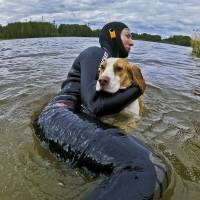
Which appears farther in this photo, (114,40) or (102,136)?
(114,40)

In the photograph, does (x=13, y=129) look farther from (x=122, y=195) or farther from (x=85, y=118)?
(x=122, y=195)

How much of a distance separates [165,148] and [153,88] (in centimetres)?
463

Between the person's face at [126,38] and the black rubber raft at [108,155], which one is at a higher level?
the person's face at [126,38]

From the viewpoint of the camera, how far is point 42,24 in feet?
215

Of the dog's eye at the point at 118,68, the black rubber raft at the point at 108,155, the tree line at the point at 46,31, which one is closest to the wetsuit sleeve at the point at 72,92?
the black rubber raft at the point at 108,155

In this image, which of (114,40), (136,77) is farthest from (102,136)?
(114,40)

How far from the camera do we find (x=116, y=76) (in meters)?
5.28

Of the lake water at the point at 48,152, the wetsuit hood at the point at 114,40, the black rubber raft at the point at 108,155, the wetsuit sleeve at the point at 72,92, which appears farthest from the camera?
the wetsuit hood at the point at 114,40

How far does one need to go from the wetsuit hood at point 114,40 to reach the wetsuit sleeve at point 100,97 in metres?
1.01

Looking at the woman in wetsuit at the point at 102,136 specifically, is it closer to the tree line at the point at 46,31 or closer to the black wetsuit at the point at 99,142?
the black wetsuit at the point at 99,142

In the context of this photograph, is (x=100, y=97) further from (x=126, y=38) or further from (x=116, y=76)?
(x=126, y=38)

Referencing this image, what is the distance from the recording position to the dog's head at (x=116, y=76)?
522cm

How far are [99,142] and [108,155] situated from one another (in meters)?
0.24

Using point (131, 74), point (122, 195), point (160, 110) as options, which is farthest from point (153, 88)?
point (122, 195)
